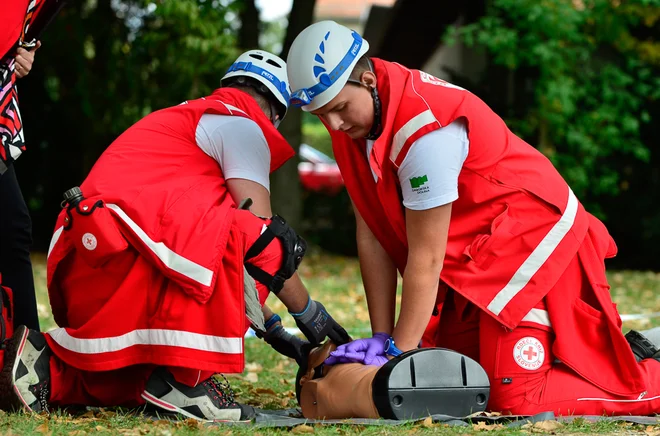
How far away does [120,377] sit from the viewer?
3627mm

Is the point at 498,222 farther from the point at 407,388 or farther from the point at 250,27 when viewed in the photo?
the point at 250,27

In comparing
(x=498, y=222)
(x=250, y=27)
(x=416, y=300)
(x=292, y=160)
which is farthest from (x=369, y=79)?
(x=250, y=27)

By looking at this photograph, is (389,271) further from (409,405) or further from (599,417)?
(599,417)

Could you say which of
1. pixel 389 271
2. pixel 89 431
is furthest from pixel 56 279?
pixel 389 271

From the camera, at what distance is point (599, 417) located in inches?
136

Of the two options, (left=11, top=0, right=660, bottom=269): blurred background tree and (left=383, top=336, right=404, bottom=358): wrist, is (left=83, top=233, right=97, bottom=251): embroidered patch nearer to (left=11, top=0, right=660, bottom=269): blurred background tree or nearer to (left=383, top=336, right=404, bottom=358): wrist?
(left=383, top=336, right=404, bottom=358): wrist

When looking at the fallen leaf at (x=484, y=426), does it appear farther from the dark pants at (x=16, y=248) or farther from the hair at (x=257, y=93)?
the dark pants at (x=16, y=248)

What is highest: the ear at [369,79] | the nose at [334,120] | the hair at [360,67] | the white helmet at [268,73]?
the hair at [360,67]

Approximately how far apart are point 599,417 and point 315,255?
34.1ft

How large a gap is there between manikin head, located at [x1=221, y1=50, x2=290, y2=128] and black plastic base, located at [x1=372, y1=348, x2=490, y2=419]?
141 centimetres

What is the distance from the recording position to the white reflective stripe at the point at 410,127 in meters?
3.35

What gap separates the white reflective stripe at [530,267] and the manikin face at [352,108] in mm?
817

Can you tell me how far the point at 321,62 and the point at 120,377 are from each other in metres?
1.48

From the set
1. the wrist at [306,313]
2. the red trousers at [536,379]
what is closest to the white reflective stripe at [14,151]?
the wrist at [306,313]
